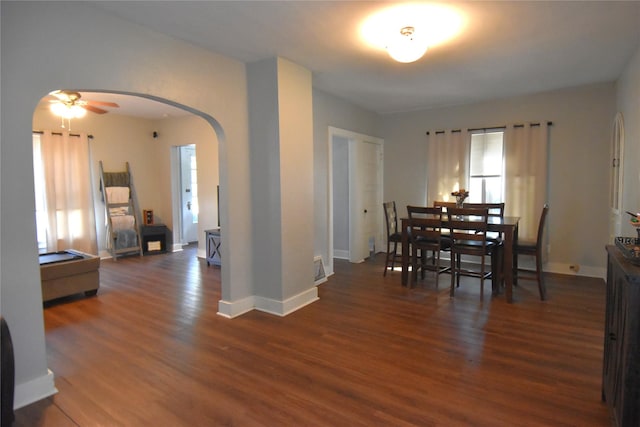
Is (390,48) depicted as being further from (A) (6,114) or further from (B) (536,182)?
(B) (536,182)

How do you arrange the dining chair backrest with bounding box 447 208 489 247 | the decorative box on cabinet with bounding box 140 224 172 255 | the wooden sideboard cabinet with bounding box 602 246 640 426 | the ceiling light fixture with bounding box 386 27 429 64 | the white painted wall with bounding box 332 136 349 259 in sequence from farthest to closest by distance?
the decorative box on cabinet with bounding box 140 224 172 255, the white painted wall with bounding box 332 136 349 259, the dining chair backrest with bounding box 447 208 489 247, the ceiling light fixture with bounding box 386 27 429 64, the wooden sideboard cabinet with bounding box 602 246 640 426

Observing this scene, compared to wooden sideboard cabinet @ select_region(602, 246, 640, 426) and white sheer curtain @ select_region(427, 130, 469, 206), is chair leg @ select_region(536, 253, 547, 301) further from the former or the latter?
wooden sideboard cabinet @ select_region(602, 246, 640, 426)

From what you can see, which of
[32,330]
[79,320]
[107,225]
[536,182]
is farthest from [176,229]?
[536,182]

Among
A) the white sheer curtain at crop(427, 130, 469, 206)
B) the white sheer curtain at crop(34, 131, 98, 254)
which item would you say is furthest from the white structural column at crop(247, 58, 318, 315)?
the white sheer curtain at crop(34, 131, 98, 254)

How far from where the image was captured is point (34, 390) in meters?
2.18

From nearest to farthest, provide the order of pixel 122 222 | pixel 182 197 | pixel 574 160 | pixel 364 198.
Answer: pixel 574 160, pixel 364 198, pixel 122 222, pixel 182 197

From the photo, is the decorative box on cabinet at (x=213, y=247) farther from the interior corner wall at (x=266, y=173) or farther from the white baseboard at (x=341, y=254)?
the interior corner wall at (x=266, y=173)

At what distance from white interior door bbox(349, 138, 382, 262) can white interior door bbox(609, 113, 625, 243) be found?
3.19 metres

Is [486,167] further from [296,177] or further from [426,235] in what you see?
[296,177]

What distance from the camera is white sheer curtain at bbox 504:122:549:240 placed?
491cm

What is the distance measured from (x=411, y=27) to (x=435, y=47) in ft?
2.06

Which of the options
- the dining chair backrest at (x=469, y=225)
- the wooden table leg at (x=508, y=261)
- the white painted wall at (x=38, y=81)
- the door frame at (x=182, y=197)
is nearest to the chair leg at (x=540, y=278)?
the wooden table leg at (x=508, y=261)

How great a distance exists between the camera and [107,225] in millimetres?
6414

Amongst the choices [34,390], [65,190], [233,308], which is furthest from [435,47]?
[65,190]
